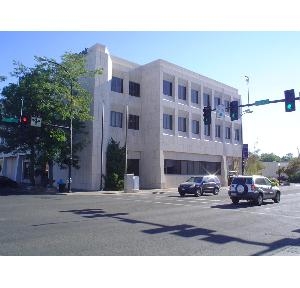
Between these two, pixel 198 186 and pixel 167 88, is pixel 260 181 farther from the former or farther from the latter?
pixel 167 88

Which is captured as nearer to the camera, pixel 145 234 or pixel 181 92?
pixel 145 234

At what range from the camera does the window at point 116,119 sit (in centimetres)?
3989

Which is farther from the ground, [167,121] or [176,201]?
[167,121]

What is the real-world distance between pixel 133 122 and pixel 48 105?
42.2ft

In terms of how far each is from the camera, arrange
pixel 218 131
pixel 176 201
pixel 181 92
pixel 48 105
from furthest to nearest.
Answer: pixel 218 131 < pixel 181 92 < pixel 48 105 < pixel 176 201

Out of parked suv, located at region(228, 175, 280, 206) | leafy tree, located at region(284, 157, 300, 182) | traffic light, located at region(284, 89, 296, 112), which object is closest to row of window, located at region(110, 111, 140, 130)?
parked suv, located at region(228, 175, 280, 206)

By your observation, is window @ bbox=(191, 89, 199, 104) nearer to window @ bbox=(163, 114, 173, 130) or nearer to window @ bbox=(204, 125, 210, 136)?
window @ bbox=(204, 125, 210, 136)

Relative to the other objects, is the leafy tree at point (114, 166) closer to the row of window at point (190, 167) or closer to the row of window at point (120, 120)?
the row of window at point (120, 120)

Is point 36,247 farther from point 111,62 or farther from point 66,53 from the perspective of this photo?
point 111,62

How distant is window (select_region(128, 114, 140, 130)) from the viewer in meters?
42.5

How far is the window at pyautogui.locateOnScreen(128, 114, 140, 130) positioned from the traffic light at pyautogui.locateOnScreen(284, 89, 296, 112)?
25273mm

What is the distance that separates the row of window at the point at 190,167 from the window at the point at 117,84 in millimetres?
9994

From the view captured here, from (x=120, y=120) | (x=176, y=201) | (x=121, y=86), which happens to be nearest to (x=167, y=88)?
(x=121, y=86)

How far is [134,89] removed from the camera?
43719mm
